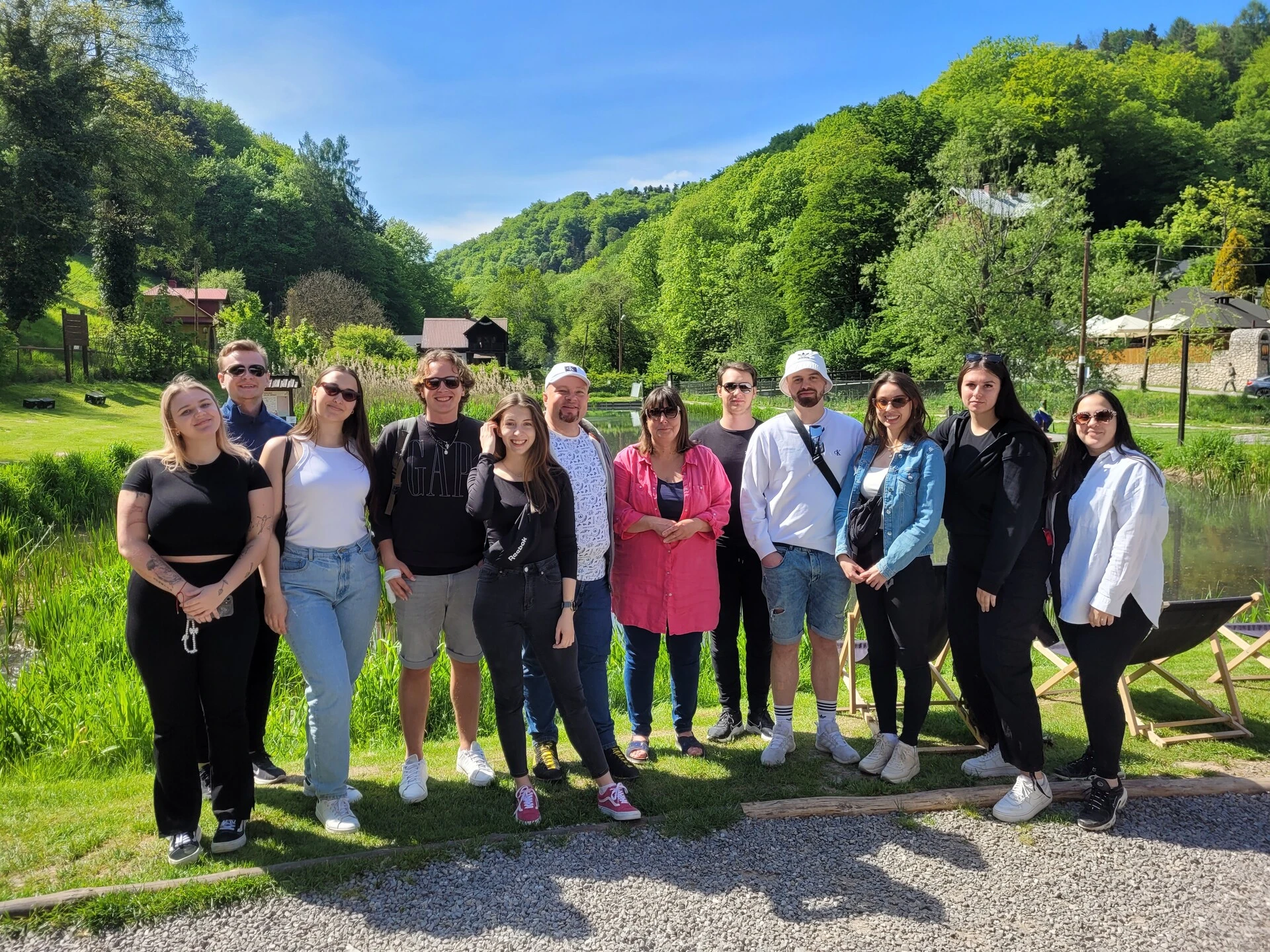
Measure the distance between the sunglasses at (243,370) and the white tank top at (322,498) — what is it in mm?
742

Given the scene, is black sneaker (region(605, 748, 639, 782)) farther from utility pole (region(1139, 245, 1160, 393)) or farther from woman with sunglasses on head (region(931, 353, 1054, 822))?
utility pole (region(1139, 245, 1160, 393))

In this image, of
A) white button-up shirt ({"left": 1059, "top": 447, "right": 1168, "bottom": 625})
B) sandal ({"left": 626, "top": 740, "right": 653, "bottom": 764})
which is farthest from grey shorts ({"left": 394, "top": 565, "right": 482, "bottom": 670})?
white button-up shirt ({"left": 1059, "top": 447, "right": 1168, "bottom": 625})

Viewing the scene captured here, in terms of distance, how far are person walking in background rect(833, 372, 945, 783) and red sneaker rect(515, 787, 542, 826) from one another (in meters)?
1.66

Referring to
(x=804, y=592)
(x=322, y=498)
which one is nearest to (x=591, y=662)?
(x=804, y=592)

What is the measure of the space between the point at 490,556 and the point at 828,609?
69.5 inches

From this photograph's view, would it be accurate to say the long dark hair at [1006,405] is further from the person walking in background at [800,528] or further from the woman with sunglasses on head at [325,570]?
the woman with sunglasses on head at [325,570]

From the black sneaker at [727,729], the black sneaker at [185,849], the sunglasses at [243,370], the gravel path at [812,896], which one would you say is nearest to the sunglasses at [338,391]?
the sunglasses at [243,370]

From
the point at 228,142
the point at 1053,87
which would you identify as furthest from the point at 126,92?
the point at 228,142

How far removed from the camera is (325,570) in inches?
133

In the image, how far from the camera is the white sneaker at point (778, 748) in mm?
4055

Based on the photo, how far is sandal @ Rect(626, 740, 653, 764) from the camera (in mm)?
4160

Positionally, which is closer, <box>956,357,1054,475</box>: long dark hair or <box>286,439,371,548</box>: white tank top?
<box>286,439,371,548</box>: white tank top

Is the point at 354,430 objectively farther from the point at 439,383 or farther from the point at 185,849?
the point at 185,849

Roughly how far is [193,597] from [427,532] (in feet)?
3.18
